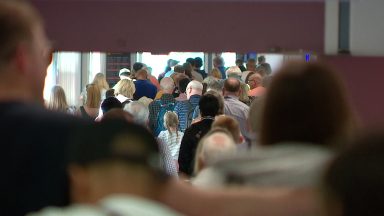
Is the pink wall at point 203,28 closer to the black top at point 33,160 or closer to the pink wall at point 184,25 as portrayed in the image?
the pink wall at point 184,25

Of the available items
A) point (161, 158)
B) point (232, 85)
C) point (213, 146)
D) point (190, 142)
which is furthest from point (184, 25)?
point (161, 158)

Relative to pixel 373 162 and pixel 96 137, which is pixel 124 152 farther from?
pixel 373 162

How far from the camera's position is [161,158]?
1.71 metres

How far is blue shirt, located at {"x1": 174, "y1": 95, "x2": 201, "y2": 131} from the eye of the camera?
751 cm

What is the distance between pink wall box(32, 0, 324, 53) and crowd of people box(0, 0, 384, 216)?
759 cm

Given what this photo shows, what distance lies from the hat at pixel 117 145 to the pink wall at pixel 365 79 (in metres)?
8.40

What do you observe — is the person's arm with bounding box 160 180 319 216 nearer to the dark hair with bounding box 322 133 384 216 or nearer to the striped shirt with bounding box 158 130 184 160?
the dark hair with bounding box 322 133 384 216

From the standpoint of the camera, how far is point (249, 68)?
435 inches

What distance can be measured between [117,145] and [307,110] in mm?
947

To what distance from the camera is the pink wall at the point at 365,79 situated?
929cm

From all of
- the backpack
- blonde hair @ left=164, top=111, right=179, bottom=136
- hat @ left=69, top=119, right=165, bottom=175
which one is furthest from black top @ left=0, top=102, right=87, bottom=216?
the backpack

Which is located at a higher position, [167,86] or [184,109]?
[167,86]

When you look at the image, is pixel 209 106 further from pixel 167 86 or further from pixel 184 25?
pixel 184 25

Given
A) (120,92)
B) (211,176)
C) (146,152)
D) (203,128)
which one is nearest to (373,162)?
(146,152)
